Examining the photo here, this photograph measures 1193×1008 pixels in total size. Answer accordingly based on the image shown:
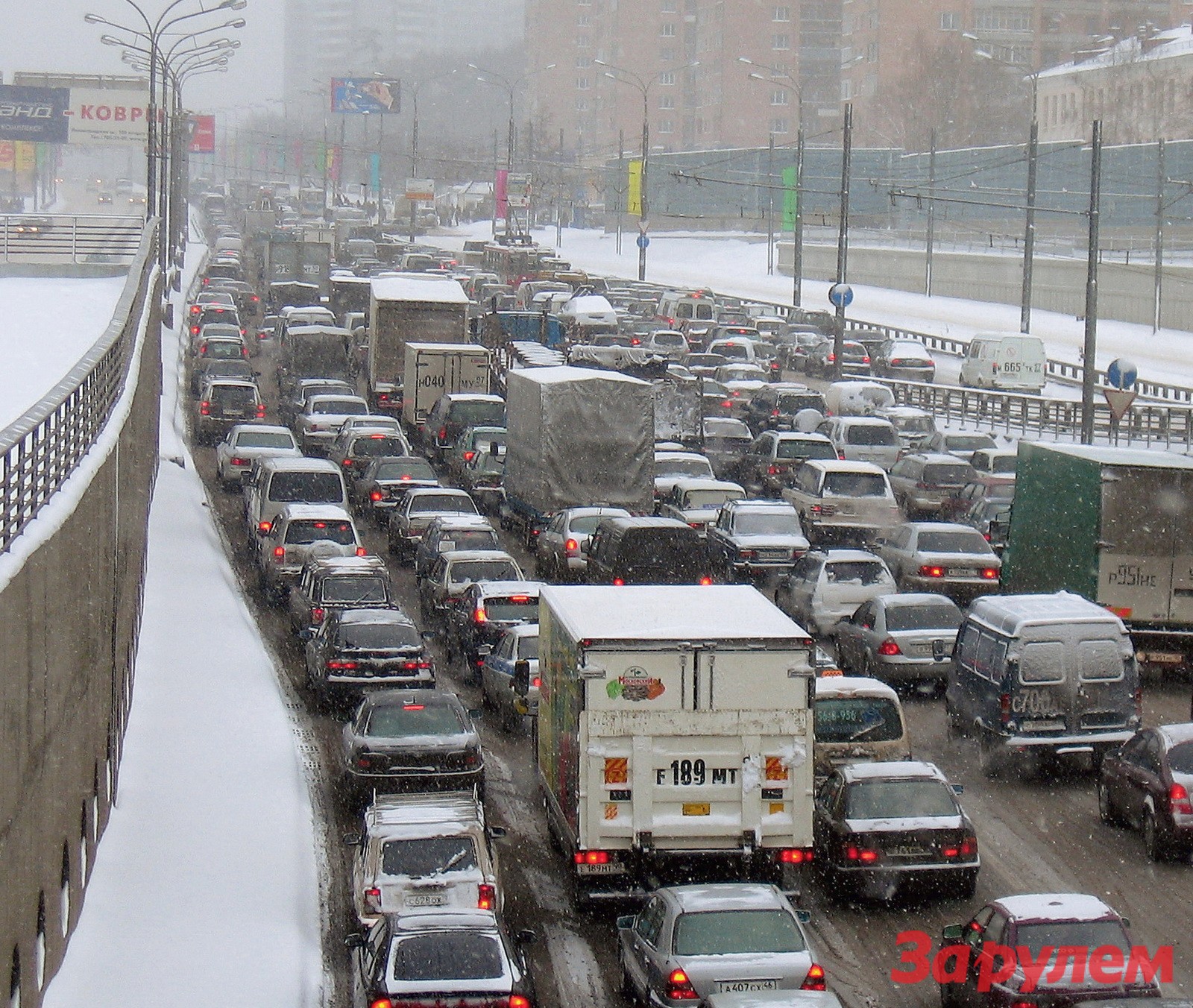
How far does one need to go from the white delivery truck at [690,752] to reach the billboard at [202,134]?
114 m

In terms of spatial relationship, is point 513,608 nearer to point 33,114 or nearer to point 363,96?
point 33,114

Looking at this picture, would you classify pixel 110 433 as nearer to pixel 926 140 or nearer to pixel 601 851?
pixel 601 851

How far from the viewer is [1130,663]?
1891cm

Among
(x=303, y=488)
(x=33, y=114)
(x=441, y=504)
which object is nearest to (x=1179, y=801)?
(x=441, y=504)

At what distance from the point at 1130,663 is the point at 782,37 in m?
157

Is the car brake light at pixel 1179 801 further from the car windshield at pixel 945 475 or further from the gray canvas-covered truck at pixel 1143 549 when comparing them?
the car windshield at pixel 945 475

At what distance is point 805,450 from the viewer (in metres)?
37.0

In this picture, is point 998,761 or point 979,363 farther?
point 979,363

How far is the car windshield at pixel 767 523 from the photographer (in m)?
28.7

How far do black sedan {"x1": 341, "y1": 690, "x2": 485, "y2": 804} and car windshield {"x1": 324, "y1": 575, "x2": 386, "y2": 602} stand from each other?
20.9 feet

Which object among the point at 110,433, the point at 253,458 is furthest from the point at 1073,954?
the point at 253,458

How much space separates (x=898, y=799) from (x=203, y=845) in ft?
19.1

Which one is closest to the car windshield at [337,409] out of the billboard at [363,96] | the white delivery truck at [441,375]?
A: the white delivery truck at [441,375]

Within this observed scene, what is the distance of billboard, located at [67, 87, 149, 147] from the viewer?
109 meters
